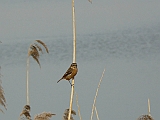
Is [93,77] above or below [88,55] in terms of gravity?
below

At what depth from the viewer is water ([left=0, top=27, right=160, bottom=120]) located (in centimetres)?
736

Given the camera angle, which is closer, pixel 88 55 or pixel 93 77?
pixel 93 77

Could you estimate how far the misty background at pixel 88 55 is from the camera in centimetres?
763

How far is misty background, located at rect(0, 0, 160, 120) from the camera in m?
A: 7.63

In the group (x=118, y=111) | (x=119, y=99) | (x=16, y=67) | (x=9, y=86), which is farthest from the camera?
(x=16, y=67)

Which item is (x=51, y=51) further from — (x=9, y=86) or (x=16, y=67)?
(x=9, y=86)

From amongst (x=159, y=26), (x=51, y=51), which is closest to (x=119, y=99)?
(x=51, y=51)

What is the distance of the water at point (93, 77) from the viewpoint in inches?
290

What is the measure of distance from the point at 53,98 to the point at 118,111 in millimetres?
1167

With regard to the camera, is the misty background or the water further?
the misty background

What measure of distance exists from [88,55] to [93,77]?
3.12 metres

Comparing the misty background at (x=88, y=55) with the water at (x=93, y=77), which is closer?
the water at (x=93, y=77)

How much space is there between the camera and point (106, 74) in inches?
361

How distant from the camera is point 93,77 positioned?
28.8 feet
